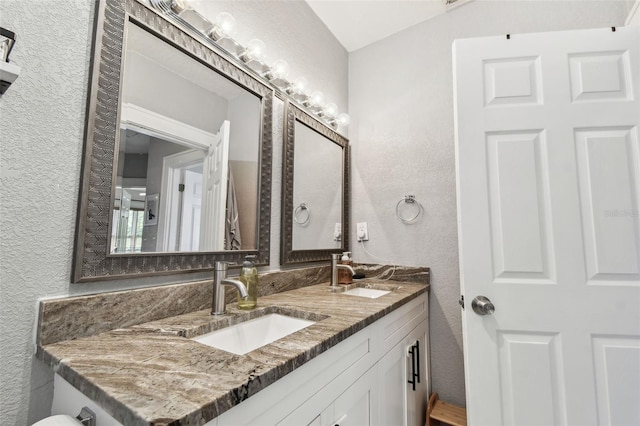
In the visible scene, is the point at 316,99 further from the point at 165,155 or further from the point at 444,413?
the point at 444,413

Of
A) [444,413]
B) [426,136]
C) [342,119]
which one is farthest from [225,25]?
[444,413]

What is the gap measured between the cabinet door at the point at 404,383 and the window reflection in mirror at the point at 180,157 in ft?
2.61

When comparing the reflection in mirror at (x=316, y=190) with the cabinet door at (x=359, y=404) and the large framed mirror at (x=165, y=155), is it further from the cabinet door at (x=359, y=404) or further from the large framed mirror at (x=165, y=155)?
the cabinet door at (x=359, y=404)

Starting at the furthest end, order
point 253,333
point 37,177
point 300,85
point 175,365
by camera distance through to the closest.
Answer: point 300,85 < point 253,333 < point 37,177 < point 175,365

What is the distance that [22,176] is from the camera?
0.72 m

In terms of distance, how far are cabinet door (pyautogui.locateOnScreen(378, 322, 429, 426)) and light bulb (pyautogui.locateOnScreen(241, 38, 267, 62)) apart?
4.73 ft

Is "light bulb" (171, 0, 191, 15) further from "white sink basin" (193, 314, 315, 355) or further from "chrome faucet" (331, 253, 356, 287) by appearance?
Answer: "chrome faucet" (331, 253, 356, 287)

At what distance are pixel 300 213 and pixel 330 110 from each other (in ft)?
2.50

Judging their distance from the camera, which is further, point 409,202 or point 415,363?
point 409,202

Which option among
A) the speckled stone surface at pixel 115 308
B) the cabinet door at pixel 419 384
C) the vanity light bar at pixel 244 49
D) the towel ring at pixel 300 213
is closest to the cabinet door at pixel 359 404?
the cabinet door at pixel 419 384

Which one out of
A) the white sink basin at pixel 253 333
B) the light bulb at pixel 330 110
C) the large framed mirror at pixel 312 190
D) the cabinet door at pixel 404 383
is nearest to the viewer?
the white sink basin at pixel 253 333

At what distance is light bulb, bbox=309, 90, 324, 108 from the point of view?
1795 millimetres

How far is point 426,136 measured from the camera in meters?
1.94

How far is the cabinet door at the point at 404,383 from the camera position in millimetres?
1168
